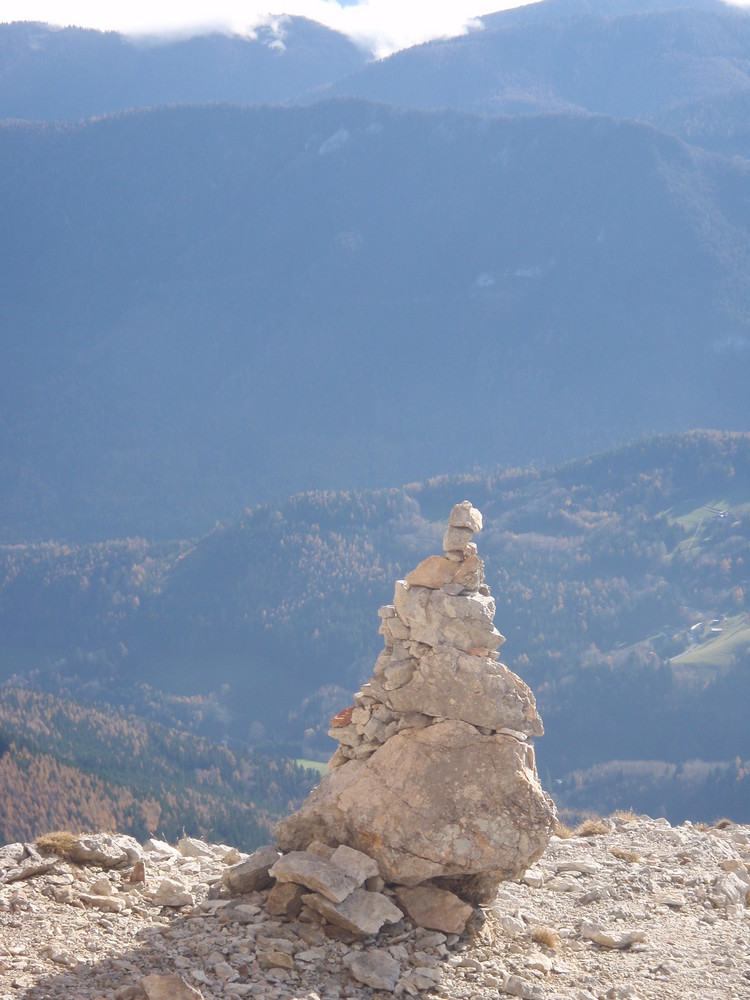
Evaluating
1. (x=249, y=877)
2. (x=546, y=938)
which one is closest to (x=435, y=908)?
(x=546, y=938)

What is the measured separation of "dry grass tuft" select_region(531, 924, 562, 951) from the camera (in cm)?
2906

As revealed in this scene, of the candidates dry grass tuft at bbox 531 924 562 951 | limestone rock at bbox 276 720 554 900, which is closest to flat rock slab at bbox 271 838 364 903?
limestone rock at bbox 276 720 554 900

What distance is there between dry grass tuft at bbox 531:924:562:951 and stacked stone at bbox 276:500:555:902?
1.42 meters

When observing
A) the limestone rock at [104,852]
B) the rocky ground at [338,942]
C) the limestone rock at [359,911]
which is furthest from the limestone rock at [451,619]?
the limestone rock at [104,852]

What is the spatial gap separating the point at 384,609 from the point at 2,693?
17280cm

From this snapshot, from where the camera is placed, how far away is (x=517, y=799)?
2980cm

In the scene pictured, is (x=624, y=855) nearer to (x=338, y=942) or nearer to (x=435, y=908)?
(x=435, y=908)

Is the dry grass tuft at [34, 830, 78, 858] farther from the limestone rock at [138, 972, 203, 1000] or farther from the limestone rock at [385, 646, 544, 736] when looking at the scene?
the limestone rock at [385, 646, 544, 736]

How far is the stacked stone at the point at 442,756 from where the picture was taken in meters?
29.6

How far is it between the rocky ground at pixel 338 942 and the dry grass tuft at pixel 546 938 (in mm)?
38

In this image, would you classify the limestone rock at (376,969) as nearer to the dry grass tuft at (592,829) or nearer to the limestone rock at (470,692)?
the limestone rock at (470,692)

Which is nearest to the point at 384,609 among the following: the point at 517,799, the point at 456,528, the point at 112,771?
the point at 456,528

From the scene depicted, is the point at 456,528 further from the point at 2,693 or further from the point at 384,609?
the point at 2,693

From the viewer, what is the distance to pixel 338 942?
2792cm
